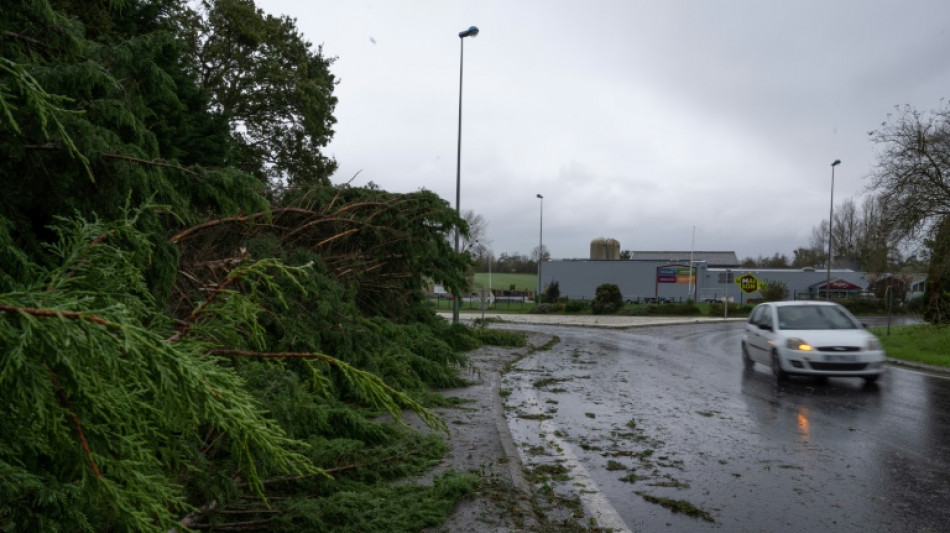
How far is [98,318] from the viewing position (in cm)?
191

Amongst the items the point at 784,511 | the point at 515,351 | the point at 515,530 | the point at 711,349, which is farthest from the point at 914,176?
the point at 515,530

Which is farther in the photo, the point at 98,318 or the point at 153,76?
the point at 153,76

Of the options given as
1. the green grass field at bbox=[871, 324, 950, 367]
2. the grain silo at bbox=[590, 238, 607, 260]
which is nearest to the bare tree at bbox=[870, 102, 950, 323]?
the green grass field at bbox=[871, 324, 950, 367]

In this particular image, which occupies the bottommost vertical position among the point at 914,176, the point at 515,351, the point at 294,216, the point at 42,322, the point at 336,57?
the point at 515,351

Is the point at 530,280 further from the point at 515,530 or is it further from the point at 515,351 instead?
the point at 515,530

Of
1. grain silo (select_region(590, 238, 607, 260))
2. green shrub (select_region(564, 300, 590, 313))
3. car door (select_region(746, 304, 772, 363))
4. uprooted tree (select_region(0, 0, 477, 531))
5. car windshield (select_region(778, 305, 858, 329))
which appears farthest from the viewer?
grain silo (select_region(590, 238, 607, 260))

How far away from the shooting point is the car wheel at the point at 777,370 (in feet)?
40.8

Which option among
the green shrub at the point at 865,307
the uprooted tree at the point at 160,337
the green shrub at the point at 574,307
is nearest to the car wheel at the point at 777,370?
the uprooted tree at the point at 160,337

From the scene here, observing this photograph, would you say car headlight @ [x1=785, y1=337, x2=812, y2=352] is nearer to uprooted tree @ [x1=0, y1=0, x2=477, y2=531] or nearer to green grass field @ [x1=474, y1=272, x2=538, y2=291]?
uprooted tree @ [x1=0, y1=0, x2=477, y2=531]

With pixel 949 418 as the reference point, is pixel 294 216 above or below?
above

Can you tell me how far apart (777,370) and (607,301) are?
36.8m

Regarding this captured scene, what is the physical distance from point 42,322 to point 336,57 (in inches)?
1225

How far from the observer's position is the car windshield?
505 inches

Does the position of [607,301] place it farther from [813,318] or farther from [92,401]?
[92,401]
